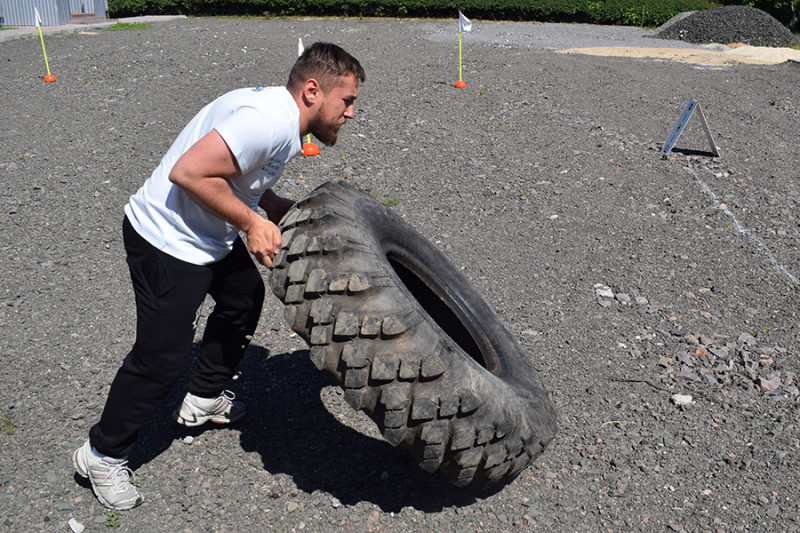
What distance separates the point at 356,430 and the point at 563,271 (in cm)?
245

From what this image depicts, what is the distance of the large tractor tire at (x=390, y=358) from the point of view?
103 inches

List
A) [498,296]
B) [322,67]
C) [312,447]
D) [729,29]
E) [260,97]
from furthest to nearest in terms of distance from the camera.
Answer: [729,29] → [498,296] → [312,447] → [322,67] → [260,97]

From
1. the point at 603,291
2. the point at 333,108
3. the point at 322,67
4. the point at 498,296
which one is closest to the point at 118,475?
the point at 333,108

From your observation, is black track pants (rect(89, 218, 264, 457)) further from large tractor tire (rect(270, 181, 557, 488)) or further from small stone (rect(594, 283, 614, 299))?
small stone (rect(594, 283, 614, 299))

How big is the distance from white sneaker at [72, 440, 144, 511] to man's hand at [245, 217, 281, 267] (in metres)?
1.09

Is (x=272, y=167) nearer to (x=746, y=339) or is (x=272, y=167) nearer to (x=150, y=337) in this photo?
(x=150, y=337)

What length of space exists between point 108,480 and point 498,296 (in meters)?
2.91

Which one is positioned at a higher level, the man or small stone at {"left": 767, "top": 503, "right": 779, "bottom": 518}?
the man

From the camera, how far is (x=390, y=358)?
8.53 ft

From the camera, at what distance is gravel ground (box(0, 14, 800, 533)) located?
308cm

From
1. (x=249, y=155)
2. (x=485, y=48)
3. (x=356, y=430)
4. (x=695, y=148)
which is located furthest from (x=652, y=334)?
(x=485, y=48)

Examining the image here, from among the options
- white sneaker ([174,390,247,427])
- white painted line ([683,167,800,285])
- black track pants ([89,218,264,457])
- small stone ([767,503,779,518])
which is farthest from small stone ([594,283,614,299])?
black track pants ([89,218,264,457])

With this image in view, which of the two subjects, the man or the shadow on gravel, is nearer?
the man

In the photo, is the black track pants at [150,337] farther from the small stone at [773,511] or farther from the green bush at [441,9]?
the green bush at [441,9]
